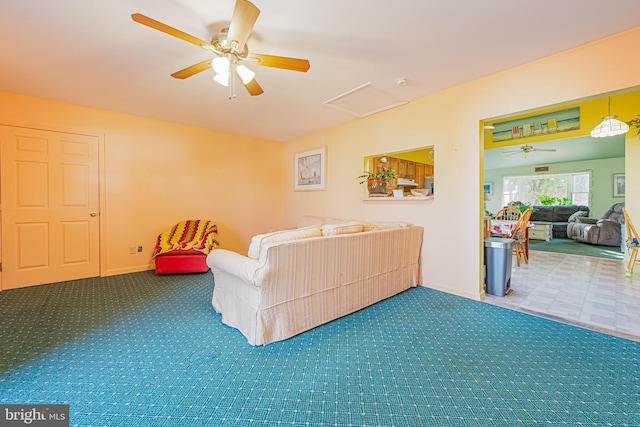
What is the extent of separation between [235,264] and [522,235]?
189 inches

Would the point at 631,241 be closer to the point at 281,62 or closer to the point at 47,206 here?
the point at 281,62

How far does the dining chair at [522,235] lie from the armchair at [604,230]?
125 inches

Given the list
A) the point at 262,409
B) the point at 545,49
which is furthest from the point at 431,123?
the point at 262,409

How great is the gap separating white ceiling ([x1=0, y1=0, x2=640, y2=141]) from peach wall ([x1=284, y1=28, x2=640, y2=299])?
154mm

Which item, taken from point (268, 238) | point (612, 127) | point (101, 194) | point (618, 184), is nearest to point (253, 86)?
point (268, 238)

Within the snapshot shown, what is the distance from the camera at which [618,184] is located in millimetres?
7320

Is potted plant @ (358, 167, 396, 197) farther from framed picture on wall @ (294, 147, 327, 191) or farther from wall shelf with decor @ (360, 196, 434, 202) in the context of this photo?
framed picture on wall @ (294, 147, 327, 191)

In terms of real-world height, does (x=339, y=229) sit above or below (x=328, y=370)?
above

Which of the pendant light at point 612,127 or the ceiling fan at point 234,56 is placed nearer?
the ceiling fan at point 234,56

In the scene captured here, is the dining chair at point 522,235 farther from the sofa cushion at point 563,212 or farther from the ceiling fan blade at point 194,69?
the ceiling fan blade at point 194,69

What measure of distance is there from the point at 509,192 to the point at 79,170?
11947 mm

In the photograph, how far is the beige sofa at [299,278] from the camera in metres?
1.94

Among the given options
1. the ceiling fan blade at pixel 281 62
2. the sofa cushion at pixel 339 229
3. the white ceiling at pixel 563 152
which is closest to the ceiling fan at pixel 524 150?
the white ceiling at pixel 563 152

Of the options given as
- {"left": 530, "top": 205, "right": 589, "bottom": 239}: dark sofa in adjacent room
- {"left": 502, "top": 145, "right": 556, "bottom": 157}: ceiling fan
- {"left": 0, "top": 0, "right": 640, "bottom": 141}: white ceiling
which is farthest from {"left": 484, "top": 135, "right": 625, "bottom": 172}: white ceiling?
{"left": 0, "top": 0, "right": 640, "bottom": 141}: white ceiling
